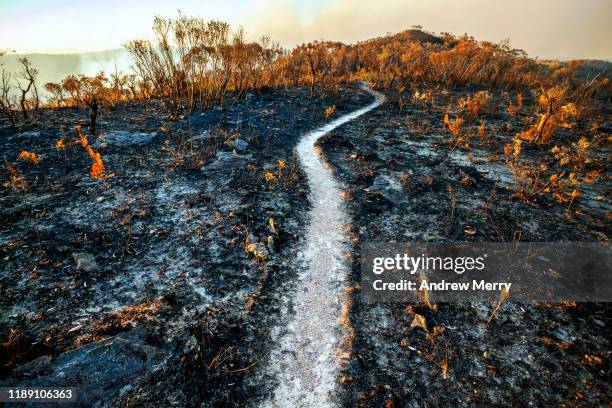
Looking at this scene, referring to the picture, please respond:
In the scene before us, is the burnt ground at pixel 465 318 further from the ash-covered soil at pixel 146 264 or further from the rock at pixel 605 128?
the rock at pixel 605 128

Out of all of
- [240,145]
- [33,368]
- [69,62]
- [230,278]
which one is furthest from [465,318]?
[69,62]

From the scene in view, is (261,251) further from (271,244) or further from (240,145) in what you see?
(240,145)

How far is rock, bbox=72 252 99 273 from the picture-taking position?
4.34 m

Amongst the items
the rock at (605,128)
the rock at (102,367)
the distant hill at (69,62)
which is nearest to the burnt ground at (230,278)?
the rock at (102,367)

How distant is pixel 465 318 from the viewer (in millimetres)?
3957

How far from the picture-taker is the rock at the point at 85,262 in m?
4.34

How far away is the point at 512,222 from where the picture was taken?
18.4 feet

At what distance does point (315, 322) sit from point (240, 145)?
6.32 metres

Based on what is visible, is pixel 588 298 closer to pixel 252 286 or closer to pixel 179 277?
pixel 252 286

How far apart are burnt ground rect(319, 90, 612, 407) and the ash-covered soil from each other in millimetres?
1355

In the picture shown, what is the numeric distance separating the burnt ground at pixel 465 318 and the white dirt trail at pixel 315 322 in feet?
0.85

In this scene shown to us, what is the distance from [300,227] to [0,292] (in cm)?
453

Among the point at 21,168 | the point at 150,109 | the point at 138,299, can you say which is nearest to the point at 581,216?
the point at 138,299

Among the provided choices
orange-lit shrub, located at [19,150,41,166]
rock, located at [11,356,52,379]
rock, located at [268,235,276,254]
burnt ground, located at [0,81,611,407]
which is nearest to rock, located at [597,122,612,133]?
burnt ground, located at [0,81,611,407]
